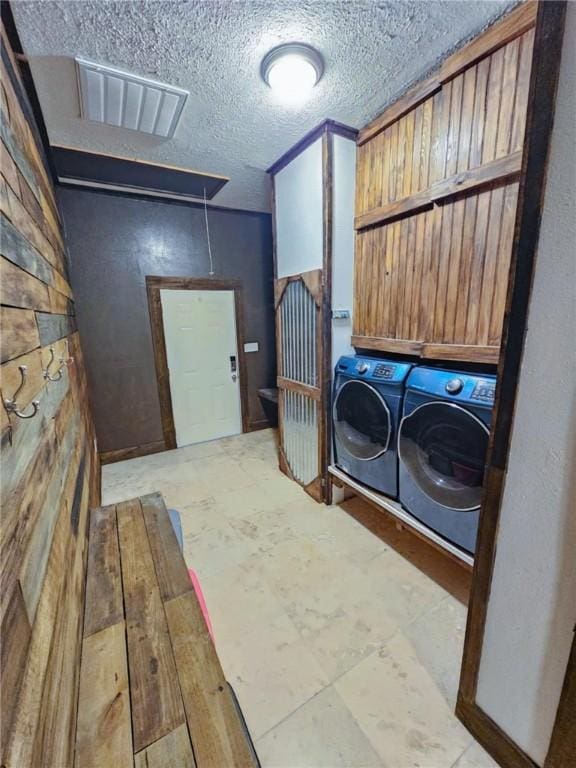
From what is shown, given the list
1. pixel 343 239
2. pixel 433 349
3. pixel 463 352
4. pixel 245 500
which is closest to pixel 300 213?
pixel 343 239

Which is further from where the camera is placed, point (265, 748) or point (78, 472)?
point (78, 472)

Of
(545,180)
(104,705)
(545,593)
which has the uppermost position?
(545,180)

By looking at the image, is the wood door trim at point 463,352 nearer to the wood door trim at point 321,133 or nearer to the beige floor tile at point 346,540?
the beige floor tile at point 346,540

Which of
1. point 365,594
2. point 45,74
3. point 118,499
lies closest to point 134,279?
point 45,74

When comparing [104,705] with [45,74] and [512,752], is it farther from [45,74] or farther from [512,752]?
[45,74]

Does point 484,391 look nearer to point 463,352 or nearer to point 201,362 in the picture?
point 463,352

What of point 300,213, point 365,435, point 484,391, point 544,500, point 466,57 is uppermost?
point 466,57

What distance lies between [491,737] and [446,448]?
0.99 metres

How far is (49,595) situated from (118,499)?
2.10 metres

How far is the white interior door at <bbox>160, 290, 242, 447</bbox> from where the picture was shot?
3.46 m

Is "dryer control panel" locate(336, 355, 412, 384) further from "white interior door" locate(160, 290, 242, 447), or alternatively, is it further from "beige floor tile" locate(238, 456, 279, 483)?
"white interior door" locate(160, 290, 242, 447)

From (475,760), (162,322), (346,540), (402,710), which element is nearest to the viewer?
(475,760)

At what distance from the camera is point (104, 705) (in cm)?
79

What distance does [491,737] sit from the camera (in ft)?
3.43
